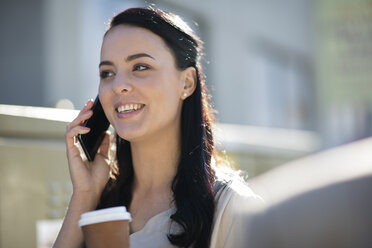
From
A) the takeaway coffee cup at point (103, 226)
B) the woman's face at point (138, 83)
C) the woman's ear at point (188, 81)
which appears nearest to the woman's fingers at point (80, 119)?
the woman's face at point (138, 83)

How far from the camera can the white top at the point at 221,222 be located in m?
2.15

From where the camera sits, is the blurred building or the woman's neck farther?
the blurred building

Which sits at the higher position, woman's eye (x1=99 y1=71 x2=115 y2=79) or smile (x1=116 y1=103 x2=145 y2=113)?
woman's eye (x1=99 y1=71 x2=115 y2=79)

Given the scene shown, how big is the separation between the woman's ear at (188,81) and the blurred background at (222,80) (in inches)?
15.4

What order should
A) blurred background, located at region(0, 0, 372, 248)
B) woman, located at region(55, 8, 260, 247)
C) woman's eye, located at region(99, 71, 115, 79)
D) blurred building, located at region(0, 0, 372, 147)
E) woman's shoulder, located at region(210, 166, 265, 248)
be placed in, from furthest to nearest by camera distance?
blurred building, located at region(0, 0, 372, 147), blurred background, located at region(0, 0, 372, 248), woman's eye, located at region(99, 71, 115, 79), woman, located at region(55, 8, 260, 247), woman's shoulder, located at region(210, 166, 265, 248)

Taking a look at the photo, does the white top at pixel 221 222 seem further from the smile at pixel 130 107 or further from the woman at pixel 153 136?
the smile at pixel 130 107

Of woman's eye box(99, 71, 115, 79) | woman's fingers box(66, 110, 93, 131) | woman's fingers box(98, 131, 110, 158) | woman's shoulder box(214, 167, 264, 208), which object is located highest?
woman's eye box(99, 71, 115, 79)

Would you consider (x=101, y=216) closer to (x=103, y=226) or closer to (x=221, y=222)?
(x=103, y=226)

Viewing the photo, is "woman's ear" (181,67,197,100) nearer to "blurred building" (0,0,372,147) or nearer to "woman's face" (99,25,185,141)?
"woman's face" (99,25,185,141)

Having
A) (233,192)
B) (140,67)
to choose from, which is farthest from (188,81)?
(233,192)

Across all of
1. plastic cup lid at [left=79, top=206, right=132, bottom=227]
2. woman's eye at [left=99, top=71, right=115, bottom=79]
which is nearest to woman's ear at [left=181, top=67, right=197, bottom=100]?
woman's eye at [left=99, top=71, right=115, bottom=79]

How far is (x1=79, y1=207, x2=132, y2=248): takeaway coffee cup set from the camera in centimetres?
159

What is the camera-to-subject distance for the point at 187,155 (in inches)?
99.0

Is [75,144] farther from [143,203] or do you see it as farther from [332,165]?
[332,165]
